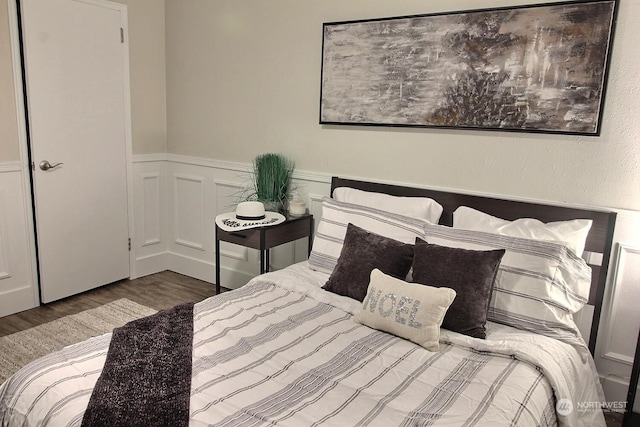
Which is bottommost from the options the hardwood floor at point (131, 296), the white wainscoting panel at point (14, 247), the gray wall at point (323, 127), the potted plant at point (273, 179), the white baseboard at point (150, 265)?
the hardwood floor at point (131, 296)

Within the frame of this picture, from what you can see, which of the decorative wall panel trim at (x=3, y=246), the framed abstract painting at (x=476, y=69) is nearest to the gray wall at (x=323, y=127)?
the framed abstract painting at (x=476, y=69)

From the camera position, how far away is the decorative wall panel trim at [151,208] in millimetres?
4117

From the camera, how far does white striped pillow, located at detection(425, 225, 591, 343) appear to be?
2139 mm

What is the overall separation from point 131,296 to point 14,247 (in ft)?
2.87

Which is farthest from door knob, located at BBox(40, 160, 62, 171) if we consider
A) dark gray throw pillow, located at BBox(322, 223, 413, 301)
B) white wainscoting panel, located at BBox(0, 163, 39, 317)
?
dark gray throw pillow, located at BBox(322, 223, 413, 301)

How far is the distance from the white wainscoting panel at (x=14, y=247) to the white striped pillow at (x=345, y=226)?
6.72ft

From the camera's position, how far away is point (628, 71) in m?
2.27

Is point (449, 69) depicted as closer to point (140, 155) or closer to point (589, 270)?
point (589, 270)

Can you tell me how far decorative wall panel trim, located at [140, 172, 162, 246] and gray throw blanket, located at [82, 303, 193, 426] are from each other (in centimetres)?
220

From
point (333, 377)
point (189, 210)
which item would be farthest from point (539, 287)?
point (189, 210)

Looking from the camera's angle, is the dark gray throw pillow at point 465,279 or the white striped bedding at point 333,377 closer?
the white striped bedding at point 333,377

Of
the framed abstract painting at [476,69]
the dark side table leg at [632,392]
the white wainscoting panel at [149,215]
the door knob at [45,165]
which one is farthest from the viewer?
the white wainscoting panel at [149,215]

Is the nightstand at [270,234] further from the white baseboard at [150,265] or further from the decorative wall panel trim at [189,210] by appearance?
the white baseboard at [150,265]

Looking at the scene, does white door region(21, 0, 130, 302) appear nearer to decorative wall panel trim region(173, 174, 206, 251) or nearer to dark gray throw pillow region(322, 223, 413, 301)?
decorative wall panel trim region(173, 174, 206, 251)
